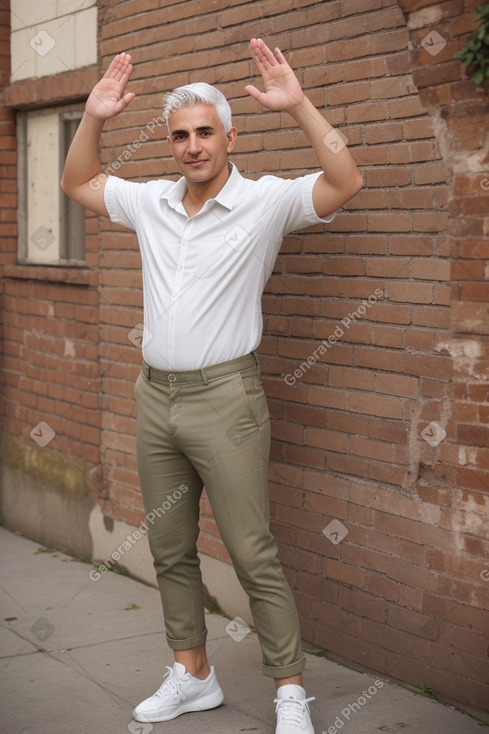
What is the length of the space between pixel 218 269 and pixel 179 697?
1.62m

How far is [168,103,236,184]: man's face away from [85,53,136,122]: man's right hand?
0.31 m

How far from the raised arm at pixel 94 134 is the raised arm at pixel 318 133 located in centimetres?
63

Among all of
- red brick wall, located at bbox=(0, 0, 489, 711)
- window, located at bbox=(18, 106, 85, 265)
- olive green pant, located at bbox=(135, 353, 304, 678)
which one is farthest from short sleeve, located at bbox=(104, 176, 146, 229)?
window, located at bbox=(18, 106, 85, 265)

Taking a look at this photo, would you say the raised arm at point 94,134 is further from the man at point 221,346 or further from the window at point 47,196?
the window at point 47,196

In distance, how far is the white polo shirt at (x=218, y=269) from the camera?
12.6 feet

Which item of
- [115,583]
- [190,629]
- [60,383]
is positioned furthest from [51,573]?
[190,629]

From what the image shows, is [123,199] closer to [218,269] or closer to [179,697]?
[218,269]

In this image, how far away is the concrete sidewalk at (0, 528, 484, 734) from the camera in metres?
4.04

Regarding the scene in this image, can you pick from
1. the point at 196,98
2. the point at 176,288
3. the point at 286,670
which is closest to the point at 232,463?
the point at 176,288

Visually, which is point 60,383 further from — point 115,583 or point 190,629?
point 190,629

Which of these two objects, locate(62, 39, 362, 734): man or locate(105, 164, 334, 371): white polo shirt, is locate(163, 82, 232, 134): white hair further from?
locate(105, 164, 334, 371): white polo shirt

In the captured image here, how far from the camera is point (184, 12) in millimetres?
5328

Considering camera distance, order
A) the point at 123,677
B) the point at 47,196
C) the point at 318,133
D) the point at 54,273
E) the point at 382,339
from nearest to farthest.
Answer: the point at 318,133
the point at 382,339
the point at 123,677
the point at 54,273
the point at 47,196

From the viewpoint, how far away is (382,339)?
13.9 ft
